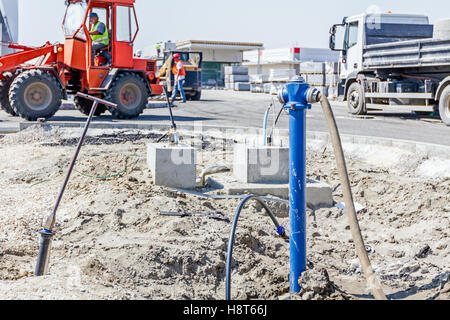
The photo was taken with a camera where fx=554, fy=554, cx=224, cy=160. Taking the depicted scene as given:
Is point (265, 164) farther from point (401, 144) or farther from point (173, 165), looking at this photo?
point (401, 144)

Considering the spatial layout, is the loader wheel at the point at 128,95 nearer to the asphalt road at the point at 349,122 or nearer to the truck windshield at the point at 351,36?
the asphalt road at the point at 349,122

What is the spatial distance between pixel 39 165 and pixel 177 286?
176 inches

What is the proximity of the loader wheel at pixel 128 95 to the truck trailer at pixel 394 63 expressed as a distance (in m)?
5.94

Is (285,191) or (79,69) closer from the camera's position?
(285,191)

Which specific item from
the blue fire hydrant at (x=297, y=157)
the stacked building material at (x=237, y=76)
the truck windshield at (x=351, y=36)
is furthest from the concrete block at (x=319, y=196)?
the stacked building material at (x=237, y=76)

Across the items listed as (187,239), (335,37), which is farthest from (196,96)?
(187,239)

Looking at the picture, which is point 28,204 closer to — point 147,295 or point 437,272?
point 147,295

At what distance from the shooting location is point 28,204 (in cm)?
579

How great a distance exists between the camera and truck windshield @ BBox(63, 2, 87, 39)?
13.8m

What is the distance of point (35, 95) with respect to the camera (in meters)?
13.2

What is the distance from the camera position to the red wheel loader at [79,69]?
43.1 feet

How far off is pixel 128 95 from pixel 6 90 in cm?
304
